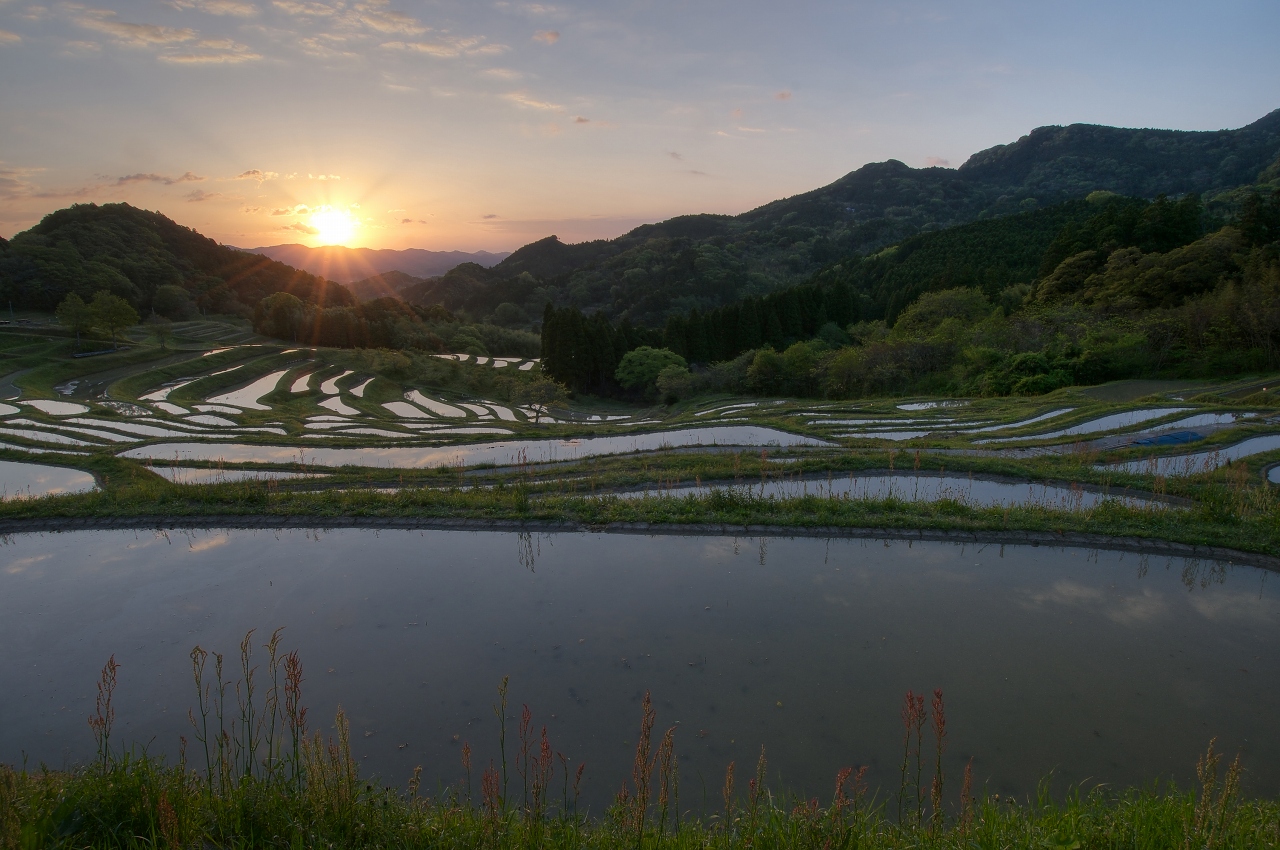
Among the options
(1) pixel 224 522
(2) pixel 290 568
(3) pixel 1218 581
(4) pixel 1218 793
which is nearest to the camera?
(4) pixel 1218 793

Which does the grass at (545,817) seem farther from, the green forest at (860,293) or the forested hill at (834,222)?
the forested hill at (834,222)

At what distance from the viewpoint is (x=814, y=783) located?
470 centimetres

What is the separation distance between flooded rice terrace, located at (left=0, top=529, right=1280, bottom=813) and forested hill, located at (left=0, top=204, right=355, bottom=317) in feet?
240

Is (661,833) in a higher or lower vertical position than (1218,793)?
higher

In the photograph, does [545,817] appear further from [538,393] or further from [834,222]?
[834,222]

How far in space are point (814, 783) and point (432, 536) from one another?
24.2ft

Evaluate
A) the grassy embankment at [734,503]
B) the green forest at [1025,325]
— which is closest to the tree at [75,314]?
the green forest at [1025,325]

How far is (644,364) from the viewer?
4641cm

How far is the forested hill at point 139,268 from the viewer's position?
209 feet

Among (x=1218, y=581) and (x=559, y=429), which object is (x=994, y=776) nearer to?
(x=1218, y=581)

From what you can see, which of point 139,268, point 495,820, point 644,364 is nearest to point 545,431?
point 495,820

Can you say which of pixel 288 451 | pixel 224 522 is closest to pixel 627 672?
pixel 224 522

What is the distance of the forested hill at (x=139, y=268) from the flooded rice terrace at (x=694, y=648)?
240ft

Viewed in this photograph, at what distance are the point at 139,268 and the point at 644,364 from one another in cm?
7522
